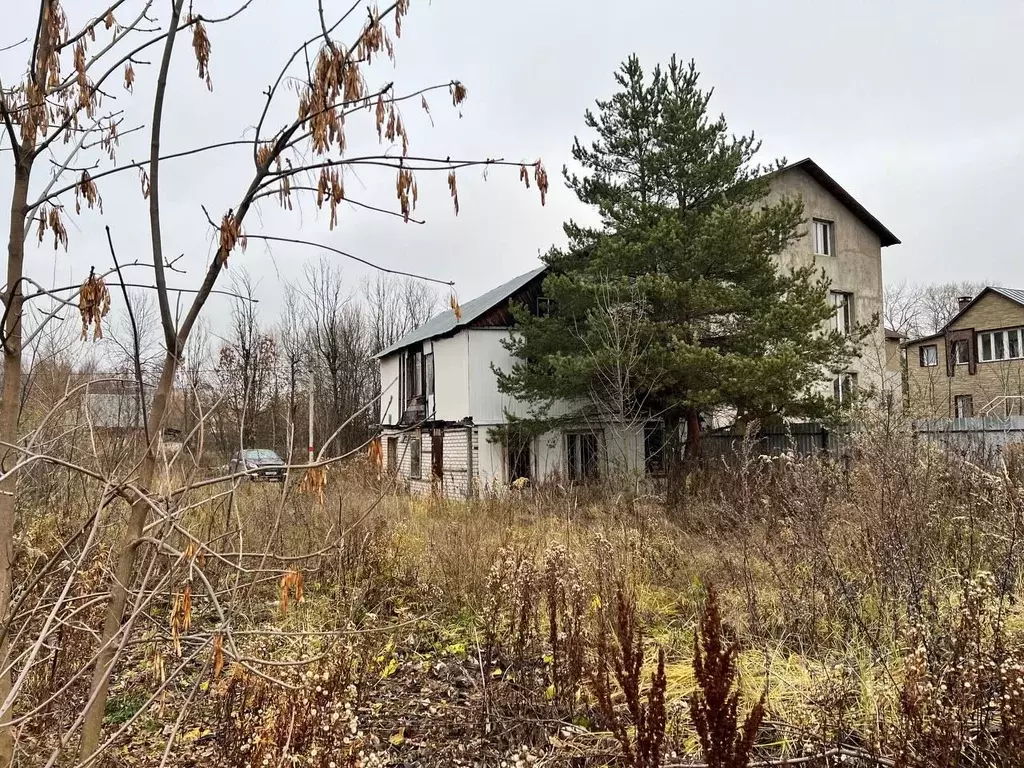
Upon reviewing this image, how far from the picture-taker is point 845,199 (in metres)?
21.6

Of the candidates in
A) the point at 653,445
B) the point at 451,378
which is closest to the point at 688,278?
the point at 653,445

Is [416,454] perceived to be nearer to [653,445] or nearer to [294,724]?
[653,445]

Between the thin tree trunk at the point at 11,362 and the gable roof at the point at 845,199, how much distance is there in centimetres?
2104

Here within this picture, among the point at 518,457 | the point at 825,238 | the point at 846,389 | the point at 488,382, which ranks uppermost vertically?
the point at 825,238

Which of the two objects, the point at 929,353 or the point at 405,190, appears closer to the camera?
the point at 405,190

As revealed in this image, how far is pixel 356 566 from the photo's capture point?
6.12 metres

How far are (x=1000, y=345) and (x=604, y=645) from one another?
35.8m

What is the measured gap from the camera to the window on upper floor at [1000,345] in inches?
1190

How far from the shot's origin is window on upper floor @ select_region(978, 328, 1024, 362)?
30.2 m

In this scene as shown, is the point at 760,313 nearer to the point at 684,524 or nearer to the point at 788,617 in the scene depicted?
the point at 684,524

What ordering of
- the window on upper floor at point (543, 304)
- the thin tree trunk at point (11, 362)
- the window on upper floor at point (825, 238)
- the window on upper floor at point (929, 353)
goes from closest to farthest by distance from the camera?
the thin tree trunk at point (11, 362) → the window on upper floor at point (543, 304) → the window on upper floor at point (825, 238) → the window on upper floor at point (929, 353)

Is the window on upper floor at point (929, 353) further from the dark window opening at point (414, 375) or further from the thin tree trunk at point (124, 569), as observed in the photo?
the thin tree trunk at point (124, 569)

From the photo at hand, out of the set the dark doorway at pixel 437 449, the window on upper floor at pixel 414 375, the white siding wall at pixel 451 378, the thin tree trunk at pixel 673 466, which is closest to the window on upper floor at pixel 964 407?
the thin tree trunk at pixel 673 466

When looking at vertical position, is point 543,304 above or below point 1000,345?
above
